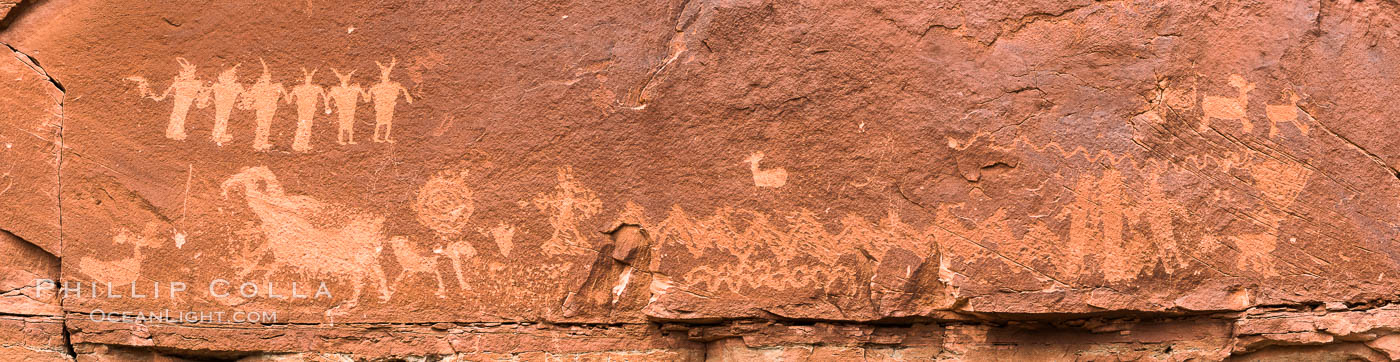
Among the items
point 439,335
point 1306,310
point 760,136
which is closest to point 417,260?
point 439,335

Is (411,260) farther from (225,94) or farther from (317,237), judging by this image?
(225,94)

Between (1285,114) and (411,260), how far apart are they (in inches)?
95.4

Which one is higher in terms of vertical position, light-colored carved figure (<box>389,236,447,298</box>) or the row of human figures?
the row of human figures

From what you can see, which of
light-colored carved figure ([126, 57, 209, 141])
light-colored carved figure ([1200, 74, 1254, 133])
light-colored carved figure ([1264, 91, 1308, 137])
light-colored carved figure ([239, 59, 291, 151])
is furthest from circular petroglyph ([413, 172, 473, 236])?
light-colored carved figure ([1264, 91, 1308, 137])

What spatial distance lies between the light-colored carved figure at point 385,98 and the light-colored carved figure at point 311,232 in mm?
250

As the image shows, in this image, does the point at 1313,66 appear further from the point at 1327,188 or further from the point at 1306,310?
the point at 1306,310

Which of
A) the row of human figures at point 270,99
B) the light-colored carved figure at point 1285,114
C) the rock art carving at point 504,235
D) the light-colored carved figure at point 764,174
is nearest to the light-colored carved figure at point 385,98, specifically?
the row of human figures at point 270,99

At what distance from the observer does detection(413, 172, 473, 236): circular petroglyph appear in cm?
275

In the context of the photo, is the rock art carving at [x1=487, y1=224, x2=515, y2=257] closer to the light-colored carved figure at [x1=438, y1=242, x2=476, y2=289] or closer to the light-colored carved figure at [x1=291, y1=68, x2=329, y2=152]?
A: the light-colored carved figure at [x1=438, y1=242, x2=476, y2=289]

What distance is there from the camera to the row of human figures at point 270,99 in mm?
2754

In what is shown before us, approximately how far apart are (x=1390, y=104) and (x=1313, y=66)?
228 millimetres

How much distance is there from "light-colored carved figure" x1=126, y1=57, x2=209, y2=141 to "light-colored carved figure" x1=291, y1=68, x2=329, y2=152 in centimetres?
27

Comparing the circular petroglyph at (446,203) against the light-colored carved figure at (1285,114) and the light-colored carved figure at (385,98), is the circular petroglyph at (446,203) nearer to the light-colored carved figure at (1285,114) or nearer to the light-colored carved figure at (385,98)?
the light-colored carved figure at (385,98)

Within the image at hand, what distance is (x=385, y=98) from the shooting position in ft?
9.03
